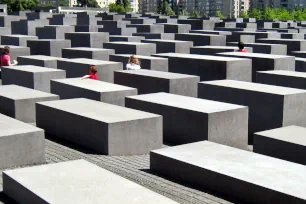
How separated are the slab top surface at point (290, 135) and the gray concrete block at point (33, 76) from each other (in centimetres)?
696

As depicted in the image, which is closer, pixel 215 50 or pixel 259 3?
pixel 215 50

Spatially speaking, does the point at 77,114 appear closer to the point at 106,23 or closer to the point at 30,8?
the point at 106,23

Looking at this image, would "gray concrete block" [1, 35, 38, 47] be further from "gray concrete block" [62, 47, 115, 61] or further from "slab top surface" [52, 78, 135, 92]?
"slab top surface" [52, 78, 135, 92]

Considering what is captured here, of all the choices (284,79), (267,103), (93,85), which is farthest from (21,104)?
(284,79)

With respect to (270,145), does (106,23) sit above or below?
above

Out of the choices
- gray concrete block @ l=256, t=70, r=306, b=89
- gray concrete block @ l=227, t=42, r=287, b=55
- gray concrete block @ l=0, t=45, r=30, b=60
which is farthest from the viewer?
gray concrete block @ l=227, t=42, r=287, b=55

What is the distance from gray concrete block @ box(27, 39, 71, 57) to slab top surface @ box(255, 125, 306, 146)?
13.1 metres

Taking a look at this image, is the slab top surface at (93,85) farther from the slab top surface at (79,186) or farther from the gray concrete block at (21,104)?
the slab top surface at (79,186)

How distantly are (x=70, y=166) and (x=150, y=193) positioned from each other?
4.29ft

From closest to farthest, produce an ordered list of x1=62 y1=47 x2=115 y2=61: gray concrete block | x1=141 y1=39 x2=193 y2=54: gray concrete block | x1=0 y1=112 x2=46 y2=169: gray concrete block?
x1=0 y1=112 x2=46 y2=169: gray concrete block
x1=62 y1=47 x2=115 y2=61: gray concrete block
x1=141 y1=39 x2=193 y2=54: gray concrete block

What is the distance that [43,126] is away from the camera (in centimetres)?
1005

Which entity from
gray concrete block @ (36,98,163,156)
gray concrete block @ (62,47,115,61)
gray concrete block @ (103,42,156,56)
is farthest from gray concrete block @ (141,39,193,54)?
gray concrete block @ (36,98,163,156)

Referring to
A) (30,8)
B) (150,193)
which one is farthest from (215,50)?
(30,8)

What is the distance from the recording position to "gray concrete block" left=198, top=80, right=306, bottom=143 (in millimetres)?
10641
